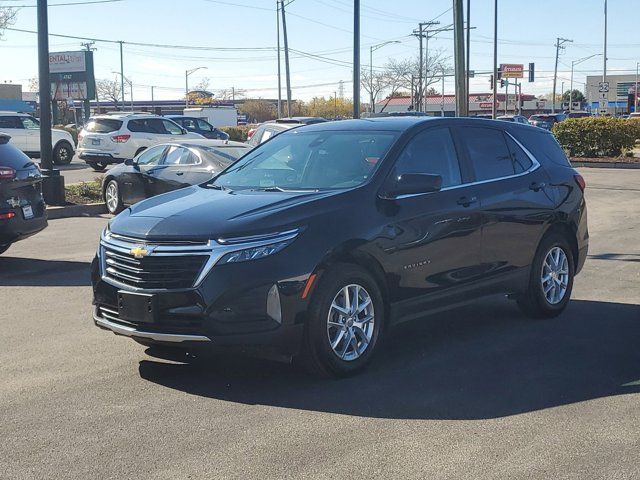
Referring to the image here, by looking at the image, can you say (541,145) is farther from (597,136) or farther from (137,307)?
(597,136)

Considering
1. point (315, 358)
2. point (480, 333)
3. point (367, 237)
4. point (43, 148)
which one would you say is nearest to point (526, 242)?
point (480, 333)

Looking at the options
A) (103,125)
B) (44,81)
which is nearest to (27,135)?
(103,125)

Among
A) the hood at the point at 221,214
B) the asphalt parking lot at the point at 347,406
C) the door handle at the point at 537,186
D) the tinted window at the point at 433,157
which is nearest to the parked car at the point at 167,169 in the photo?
the asphalt parking lot at the point at 347,406

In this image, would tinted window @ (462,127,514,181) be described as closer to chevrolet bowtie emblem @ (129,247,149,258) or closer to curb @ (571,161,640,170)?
chevrolet bowtie emblem @ (129,247,149,258)

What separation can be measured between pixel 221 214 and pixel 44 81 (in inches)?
444

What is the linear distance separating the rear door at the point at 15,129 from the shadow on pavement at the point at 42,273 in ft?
62.1

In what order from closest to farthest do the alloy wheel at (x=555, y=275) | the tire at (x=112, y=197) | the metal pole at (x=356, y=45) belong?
the alloy wheel at (x=555, y=275)
the tire at (x=112, y=197)
the metal pole at (x=356, y=45)

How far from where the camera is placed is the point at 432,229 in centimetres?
629

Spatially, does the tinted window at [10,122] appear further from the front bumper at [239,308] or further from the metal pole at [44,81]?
the front bumper at [239,308]

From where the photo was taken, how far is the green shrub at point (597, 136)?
2977cm

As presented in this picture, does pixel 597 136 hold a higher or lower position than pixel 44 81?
lower

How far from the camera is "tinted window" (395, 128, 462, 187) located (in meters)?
6.41

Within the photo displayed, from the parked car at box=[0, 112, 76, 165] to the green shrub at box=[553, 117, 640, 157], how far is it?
1770 centimetres

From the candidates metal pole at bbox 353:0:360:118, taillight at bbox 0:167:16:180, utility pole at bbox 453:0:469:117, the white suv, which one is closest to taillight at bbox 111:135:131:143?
the white suv
